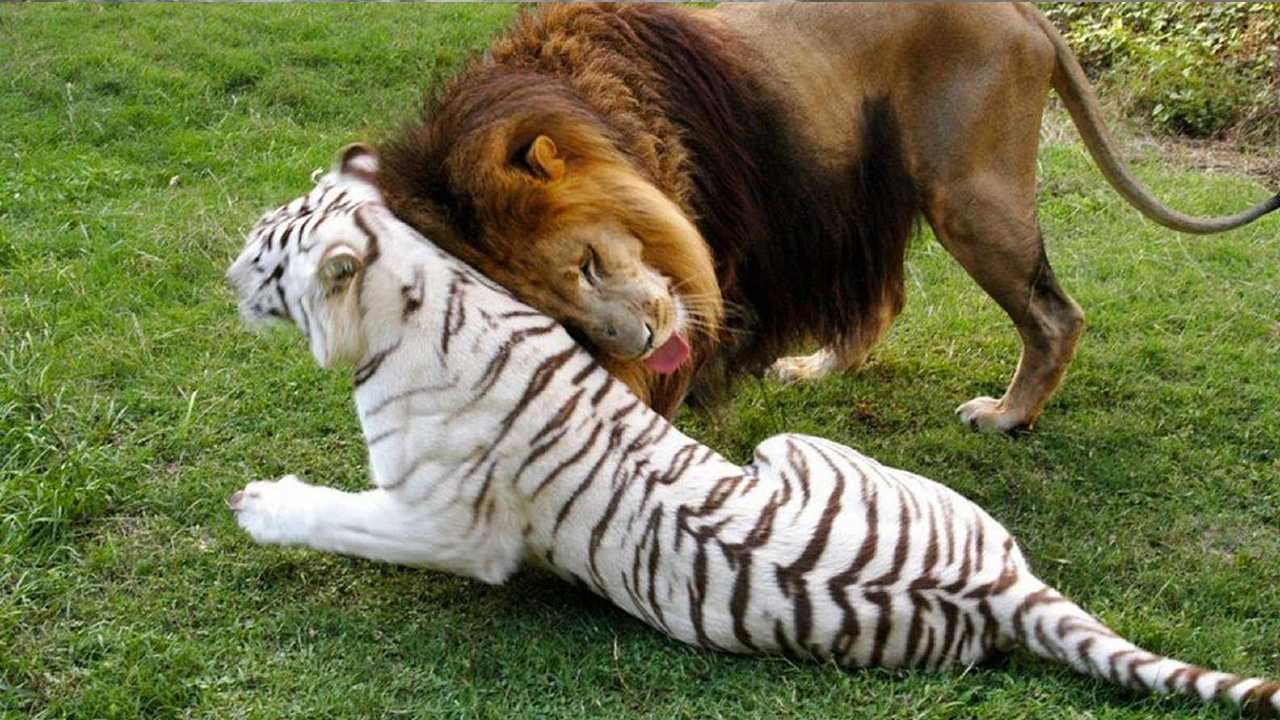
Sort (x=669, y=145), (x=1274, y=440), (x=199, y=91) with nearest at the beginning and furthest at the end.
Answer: (x=669, y=145), (x=1274, y=440), (x=199, y=91)

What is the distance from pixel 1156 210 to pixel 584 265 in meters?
2.38

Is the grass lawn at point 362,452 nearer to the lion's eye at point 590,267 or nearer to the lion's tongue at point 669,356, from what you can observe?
the lion's tongue at point 669,356

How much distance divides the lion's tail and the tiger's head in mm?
2423

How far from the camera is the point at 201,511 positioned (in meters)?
4.05

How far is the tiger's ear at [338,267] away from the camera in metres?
3.39

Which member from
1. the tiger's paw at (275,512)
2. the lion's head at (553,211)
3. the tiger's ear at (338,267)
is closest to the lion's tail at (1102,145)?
the lion's head at (553,211)

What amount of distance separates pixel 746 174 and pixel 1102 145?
5.04ft

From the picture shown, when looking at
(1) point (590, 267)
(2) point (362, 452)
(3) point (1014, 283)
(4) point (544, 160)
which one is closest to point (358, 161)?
(4) point (544, 160)

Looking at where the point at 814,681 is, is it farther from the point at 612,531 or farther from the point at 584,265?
the point at 584,265

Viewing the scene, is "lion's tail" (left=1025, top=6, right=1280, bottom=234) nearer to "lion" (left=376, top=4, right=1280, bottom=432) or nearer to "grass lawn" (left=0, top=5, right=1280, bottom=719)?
"lion" (left=376, top=4, right=1280, bottom=432)

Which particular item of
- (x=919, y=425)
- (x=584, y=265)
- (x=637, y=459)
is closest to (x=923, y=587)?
(x=637, y=459)

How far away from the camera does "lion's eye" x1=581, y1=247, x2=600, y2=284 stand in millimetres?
3441

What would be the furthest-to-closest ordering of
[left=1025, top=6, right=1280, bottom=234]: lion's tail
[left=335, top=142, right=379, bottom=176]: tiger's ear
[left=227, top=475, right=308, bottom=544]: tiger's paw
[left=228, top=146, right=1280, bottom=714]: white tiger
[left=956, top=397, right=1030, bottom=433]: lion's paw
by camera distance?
[left=956, top=397, right=1030, bottom=433]: lion's paw, [left=1025, top=6, right=1280, bottom=234]: lion's tail, [left=335, top=142, right=379, bottom=176]: tiger's ear, [left=227, top=475, right=308, bottom=544]: tiger's paw, [left=228, top=146, right=1280, bottom=714]: white tiger

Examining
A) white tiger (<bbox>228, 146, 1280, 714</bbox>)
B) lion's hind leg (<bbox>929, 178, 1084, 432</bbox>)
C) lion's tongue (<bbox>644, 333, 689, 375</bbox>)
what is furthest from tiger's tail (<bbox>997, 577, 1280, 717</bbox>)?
lion's hind leg (<bbox>929, 178, 1084, 432</bbox>)
